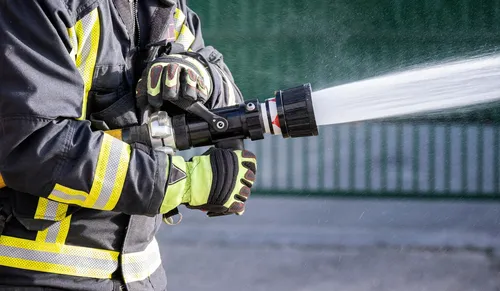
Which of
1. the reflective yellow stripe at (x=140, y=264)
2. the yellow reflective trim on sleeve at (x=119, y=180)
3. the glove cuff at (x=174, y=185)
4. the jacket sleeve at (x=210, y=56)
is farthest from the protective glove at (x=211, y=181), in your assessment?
the jacket sleeve at (x=210, y=56)

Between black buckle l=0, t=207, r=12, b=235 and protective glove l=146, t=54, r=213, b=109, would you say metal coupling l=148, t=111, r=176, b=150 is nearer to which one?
protective glove l=146, t=54, r=213, b=109

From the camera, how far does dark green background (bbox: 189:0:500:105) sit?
4863mm

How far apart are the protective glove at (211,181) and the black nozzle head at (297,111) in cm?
16

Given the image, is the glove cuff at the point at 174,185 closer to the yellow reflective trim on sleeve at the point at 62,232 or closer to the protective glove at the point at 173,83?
the protective glove at the point at 173,83

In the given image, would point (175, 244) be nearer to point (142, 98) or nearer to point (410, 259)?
point (410, 259)

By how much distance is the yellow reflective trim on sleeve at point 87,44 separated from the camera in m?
1.97

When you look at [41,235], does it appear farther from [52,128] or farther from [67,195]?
[52,128]

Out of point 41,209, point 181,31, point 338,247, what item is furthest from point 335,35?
point 41,209

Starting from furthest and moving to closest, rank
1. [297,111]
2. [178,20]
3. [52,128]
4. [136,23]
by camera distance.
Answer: [178,20]
[136,23]
[297,111]
[52,128]

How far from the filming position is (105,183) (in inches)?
76.2

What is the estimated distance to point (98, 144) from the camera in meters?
1.94

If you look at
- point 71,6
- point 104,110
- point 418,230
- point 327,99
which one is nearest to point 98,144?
point 104,110

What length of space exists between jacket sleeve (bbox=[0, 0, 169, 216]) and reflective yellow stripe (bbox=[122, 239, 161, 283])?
0.94ft

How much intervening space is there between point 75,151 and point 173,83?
335mm
